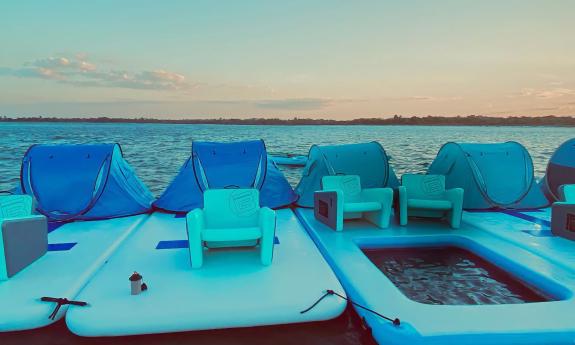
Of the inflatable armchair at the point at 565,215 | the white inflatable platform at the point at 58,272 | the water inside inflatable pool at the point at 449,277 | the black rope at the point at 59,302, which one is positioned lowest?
the water inside inflatable pool at the point at 449,277

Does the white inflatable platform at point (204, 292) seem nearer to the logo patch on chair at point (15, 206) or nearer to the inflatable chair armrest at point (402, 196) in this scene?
the logo patch on chair at point (15, 206)

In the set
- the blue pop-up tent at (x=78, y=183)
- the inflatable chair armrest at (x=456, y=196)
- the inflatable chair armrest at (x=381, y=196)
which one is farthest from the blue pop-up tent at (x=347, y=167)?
the blue pop-up tent at (x=78, y=183)

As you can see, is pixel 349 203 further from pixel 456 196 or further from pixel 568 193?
pixel 568 193

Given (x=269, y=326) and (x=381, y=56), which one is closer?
(x=269, y=326)

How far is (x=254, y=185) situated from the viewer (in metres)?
7.42

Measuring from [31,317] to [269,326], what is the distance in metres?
1.95

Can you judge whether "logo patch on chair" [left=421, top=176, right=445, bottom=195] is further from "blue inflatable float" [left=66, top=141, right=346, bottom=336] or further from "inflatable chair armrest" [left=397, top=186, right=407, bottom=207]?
"blue inflatable float" [left=66, top=141, right=346, bottom=336]

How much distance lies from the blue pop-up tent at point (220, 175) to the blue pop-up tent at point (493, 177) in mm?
3324

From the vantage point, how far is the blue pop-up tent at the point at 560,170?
805cm

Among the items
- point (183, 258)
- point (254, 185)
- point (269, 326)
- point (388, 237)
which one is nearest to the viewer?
point (269, 326)

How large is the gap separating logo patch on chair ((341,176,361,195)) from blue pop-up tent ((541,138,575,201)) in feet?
14.3

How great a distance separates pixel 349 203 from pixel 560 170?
5.07 meters

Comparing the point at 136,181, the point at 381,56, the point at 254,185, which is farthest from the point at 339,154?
the point at 381,56

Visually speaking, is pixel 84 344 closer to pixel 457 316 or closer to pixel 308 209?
pixel 457 316
